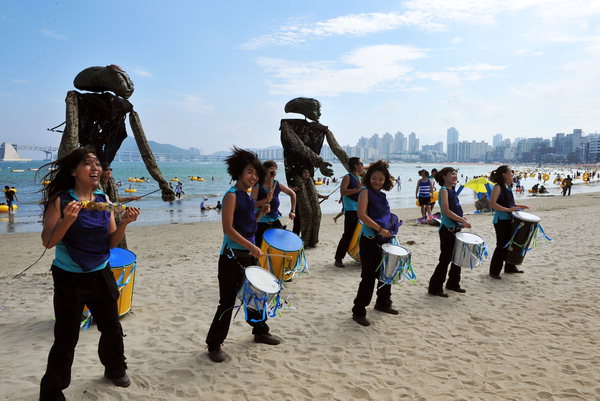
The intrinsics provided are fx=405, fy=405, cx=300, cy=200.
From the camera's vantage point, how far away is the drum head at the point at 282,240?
4823mm

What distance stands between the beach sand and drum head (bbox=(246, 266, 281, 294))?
0.70 metres

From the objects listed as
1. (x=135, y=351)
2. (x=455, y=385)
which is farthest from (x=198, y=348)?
(x=455, y=385)

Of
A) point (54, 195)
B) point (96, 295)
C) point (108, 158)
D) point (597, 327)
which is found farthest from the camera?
point (108, 158)

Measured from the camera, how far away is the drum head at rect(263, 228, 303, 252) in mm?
4823

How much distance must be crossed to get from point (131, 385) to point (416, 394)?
218 cm

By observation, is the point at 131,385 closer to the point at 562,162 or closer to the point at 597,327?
the point at 597,327

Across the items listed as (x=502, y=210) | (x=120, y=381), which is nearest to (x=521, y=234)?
(x=502, y=210)

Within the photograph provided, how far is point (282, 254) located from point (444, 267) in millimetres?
2245

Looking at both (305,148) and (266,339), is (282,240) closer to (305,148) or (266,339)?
(266,339)

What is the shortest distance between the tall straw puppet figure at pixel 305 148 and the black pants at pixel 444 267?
2562 mm

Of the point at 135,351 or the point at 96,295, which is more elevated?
the point at 96,295

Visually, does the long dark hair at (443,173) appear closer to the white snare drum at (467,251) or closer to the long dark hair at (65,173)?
the white snare drum at (467,251)

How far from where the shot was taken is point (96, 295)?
278 cm

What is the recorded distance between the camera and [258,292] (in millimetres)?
3271
